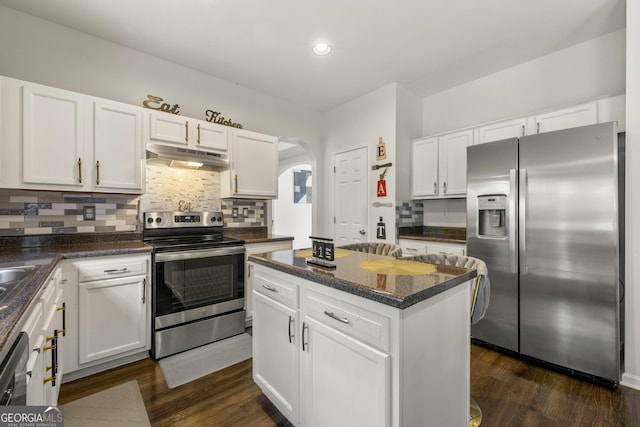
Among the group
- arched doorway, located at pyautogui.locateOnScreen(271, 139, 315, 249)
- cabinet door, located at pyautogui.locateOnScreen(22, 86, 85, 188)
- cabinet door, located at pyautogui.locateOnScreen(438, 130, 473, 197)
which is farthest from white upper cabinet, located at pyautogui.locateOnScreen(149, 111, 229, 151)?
arched doorway, located at pyautogui.locateOnScreen(271, 139, 315, 249)

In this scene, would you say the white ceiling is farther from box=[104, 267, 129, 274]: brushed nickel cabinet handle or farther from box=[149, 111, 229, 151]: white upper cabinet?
box=[104, 267, 129, 274]: brushed nickel cabinet handle

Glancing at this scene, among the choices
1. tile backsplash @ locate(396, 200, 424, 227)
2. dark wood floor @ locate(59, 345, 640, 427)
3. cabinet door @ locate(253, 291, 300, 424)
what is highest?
tile backsplash @ locate(396, 200, 424, 227)

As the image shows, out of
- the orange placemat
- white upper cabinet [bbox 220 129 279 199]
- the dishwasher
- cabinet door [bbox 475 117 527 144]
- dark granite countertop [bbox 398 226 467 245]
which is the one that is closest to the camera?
the dishwasher

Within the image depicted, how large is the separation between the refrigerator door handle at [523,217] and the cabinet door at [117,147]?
10.6 ft

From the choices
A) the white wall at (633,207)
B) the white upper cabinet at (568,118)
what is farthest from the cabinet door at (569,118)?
the white wall at (633,207)

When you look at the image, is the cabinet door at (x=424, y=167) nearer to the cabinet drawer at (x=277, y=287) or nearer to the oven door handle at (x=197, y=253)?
the oven door handle at (x=197, y=253)

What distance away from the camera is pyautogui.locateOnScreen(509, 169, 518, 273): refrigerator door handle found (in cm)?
239

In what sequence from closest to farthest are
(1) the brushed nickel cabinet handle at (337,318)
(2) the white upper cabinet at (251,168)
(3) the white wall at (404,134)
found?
(1) the brushed nickel cabinet handle at (337,318) < (2) the white upper cabinet at (251,168) < (3) the white wall at (404,134)

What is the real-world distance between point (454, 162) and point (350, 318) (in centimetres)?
274

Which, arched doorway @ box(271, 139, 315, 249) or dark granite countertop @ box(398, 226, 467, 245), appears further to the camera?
arched doorway @ box(271, 139, 315, 249)

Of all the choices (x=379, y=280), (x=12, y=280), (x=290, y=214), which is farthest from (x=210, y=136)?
(x=290, y=214)

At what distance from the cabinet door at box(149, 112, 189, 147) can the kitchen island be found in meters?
1.78

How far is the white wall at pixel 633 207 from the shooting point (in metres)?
1.99

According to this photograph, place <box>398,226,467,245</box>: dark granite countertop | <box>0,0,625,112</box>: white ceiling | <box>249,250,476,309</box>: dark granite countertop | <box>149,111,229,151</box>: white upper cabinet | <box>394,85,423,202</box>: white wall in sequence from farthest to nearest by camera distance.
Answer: <box>394,85,423,202</box>: white wall → <box>398,226,467,245</box>: dark granite countertop → <box>149,111,229,151</box>: white upper cabinet → <box>0,0,625,112</box>: white ceiling → <box>249,250,476,309</box>: dark granite countertop
